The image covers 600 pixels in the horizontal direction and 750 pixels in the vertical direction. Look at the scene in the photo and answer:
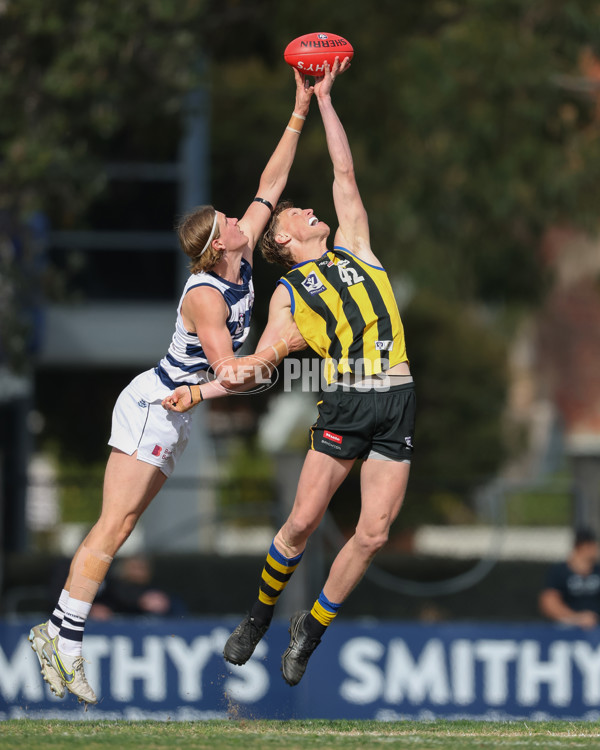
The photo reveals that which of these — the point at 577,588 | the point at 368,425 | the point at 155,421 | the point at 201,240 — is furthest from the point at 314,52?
the point at 577,588

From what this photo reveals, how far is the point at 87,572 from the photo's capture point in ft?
25.7

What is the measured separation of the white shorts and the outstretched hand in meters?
1.92

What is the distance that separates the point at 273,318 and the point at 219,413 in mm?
22422

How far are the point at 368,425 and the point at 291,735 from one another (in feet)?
6.35

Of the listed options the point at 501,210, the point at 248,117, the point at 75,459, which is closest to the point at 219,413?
the point at 75,459

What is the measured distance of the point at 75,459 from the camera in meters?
24.9

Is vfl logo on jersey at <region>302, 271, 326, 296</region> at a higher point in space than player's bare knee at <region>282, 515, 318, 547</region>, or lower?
higher

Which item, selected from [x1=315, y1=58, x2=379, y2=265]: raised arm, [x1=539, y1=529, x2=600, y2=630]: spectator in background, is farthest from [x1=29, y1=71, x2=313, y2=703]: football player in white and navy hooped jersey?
[x1=539, y1=529, x2=600, y2=630]: spectator in background

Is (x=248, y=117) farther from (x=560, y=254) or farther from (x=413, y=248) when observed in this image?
(x=560, y=254)

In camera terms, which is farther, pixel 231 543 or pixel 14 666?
pixel 231 543

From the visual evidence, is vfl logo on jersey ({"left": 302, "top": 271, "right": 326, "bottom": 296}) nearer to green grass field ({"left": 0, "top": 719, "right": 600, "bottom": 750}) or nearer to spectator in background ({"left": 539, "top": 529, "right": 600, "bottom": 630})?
green grass field ({"left": 0, "top": 719, "right": 600, "bottom": 750})

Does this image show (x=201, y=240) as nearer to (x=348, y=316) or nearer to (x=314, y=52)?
(x=348, y=316)

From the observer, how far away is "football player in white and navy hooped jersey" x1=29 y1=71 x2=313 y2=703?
25.0 feet

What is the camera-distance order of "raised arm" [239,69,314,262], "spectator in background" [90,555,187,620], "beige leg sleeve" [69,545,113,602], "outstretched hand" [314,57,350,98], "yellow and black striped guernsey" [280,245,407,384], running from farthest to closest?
"spectator in background" [90,555,187,620] < "raised arm" [239,69,314,262] < "outstretched hand" [314,57,350,98] < "beige leg sleeve" [69,545,113,602] < "yellow and black striped guernsey" [280,245,407,384]
